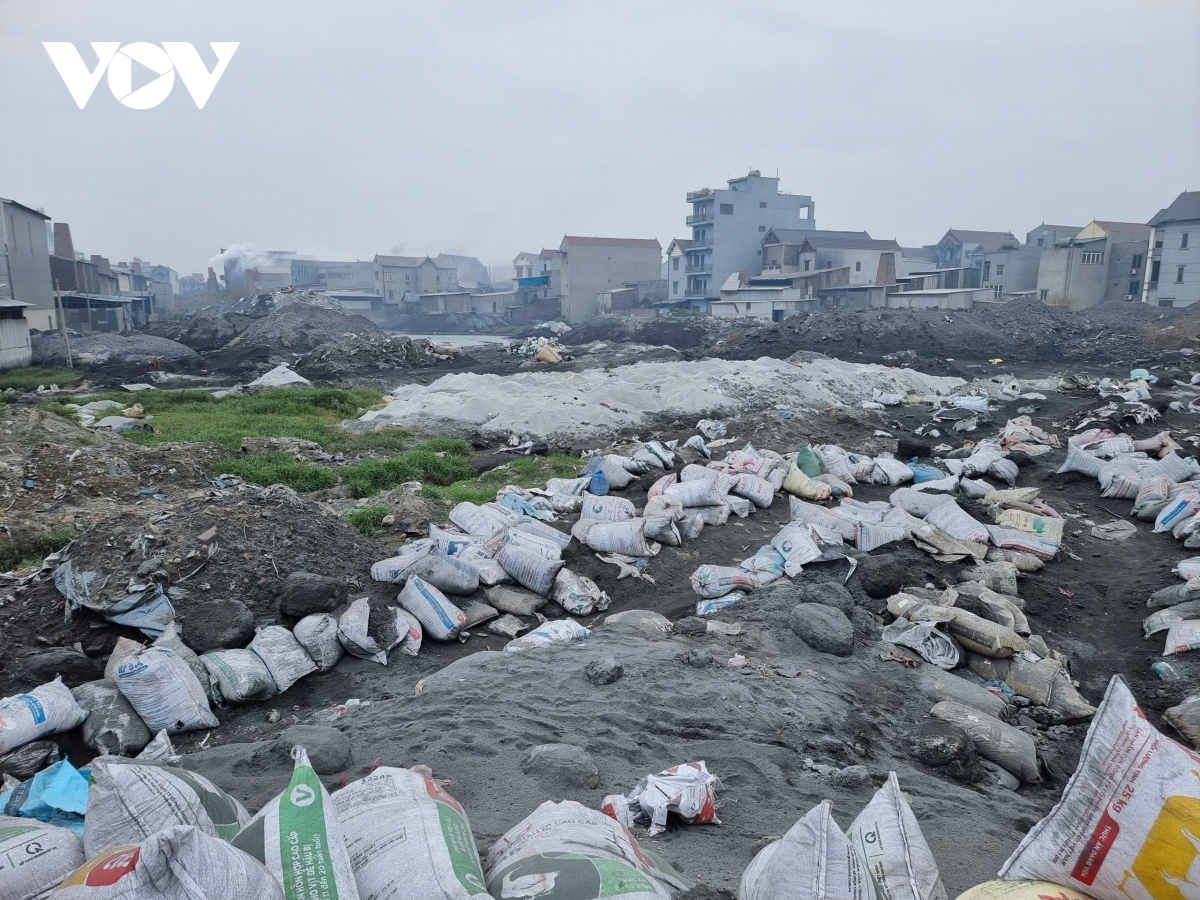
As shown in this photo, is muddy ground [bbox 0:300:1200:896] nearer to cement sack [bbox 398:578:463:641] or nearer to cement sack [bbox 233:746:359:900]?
cement sack [bbox 398:578:463:641]

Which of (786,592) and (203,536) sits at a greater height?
(203,536)

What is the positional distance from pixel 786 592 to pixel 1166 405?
10664mm

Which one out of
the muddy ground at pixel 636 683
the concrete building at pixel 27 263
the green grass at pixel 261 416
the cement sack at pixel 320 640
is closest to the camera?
the muddy ground at pixel 636 683

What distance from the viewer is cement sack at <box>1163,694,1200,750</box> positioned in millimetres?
3580

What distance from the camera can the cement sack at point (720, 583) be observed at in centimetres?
507

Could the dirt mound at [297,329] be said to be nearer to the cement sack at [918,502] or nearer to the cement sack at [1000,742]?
the cement sack at [918,502]

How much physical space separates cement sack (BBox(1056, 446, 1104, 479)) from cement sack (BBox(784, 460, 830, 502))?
298 cm

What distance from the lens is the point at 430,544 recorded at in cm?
523

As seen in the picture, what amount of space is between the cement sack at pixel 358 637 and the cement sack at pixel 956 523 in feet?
14.7

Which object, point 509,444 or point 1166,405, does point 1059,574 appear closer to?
point 509,444

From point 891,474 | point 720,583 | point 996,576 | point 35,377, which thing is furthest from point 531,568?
point 35,377

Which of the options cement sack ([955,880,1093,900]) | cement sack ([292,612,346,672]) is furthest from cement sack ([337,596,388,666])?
cement sack ([955,880,1093,900])

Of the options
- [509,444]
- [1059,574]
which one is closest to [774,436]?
[509,444]

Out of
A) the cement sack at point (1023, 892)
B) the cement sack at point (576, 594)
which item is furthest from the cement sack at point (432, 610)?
the cement sack at point (1023, 892)
